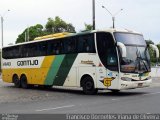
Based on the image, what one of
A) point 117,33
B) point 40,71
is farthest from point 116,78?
point 40,71

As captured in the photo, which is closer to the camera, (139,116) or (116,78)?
(139,116)

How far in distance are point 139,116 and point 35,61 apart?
1540 centimetres

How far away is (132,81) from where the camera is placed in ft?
68.6

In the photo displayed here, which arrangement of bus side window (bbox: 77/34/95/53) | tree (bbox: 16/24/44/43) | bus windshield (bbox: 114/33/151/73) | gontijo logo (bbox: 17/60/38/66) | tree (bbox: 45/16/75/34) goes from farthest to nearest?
tree (bbox: 16/24/44/43)
tree (bbox: 45/16/75/34)
gontijo logo (bbox: 17/60/38/66)
bus side window (bbox: 77/34/95/53)
bus windshield (bbox: 114/33/151/73)

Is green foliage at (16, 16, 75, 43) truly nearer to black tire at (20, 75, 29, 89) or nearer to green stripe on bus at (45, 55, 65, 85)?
black tire at (20, 75, 29, 89)

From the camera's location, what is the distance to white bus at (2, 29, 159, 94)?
20.8 meters

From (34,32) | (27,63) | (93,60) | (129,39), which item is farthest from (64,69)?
(34,32)

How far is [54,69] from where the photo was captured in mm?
25312

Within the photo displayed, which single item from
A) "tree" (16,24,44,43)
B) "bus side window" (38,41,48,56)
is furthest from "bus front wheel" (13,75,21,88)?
"tree" (16,24,44,43)

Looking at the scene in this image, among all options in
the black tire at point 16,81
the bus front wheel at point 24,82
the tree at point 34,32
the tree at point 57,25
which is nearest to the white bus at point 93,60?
the bus front wheel at point 24,82

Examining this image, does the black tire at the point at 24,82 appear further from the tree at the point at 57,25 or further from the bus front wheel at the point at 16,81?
the tree at the point at 57,25

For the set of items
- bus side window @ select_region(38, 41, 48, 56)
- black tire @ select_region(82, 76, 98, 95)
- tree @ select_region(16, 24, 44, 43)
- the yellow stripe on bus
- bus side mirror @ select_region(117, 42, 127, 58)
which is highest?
tree @ select_region(16, 24, 44, 43)

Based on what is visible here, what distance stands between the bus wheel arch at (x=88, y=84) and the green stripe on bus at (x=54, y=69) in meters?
2.15

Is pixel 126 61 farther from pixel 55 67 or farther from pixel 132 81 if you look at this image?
pixel 55 67
